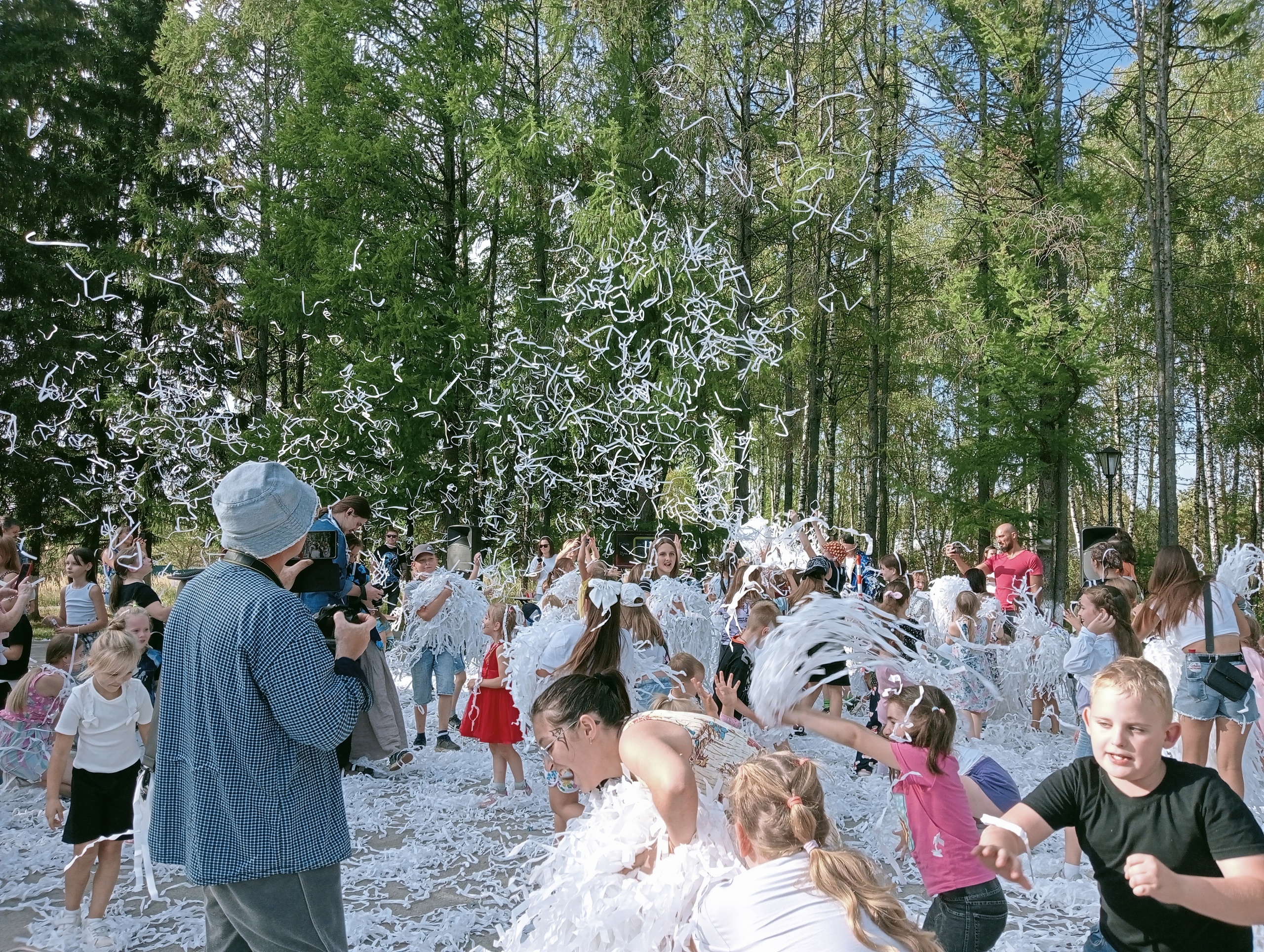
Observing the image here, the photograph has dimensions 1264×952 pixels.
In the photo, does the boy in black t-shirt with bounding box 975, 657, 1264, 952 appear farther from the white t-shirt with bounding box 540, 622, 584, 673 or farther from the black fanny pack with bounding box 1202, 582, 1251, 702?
the black fanny pack with bounding box 1202, 582, 1251, 702

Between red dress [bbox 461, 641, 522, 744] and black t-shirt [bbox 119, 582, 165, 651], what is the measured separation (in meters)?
2.23

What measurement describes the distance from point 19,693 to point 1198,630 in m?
6.59

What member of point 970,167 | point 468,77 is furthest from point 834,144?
point 468,77

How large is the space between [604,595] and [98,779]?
2.32 m

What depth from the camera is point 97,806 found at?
4.07 metres

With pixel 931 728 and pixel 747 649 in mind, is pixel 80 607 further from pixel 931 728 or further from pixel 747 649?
pixel 931 728

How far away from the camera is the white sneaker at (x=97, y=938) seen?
3.94 meters

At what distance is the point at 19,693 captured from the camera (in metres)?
5.43

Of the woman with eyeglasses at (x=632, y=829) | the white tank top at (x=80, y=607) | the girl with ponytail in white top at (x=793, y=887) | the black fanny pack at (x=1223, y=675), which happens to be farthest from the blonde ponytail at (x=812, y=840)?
the white tank top at (x=80, y=607)

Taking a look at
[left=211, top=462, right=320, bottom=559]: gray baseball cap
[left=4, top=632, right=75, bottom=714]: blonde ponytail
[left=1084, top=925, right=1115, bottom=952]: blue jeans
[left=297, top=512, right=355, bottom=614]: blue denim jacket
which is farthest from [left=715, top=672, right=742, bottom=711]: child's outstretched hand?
[left=4, top=632, right=75, bottom=714]: blonde ponytail

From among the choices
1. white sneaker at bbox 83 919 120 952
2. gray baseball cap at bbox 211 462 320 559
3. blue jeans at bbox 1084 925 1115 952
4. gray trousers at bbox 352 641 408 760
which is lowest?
white sneaker at bbox 83 919 120 952

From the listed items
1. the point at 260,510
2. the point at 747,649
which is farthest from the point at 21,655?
the point at 260,510

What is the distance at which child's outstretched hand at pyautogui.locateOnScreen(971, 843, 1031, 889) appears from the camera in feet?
6.69

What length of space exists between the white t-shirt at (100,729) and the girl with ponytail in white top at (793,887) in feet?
10.1
